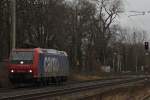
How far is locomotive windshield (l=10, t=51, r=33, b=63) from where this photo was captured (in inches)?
1567

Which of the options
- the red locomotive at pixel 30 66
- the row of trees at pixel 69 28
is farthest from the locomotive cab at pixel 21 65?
the row of trees at pixel 69 28

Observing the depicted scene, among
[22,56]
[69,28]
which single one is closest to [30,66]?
[22,56]

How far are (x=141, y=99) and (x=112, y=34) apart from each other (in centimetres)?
8556

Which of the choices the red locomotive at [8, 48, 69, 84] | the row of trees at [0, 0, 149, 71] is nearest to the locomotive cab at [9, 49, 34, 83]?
the red locomotive at [8, 48, 69, 84]

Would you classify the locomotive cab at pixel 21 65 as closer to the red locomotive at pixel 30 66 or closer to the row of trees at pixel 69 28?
the red locomotive at pixel 30 66

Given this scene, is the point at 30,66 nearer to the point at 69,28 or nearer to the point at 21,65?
the point at 21,65

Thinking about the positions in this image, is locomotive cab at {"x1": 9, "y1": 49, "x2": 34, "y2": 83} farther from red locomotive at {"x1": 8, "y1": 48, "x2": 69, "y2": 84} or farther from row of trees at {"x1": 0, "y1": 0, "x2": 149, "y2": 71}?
row of trees at {"x1": 0, "y1": 0, "x2": 149, "y2": 71}

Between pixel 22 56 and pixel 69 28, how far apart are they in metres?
38.0

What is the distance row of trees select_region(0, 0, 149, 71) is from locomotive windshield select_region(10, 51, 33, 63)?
18.5ft

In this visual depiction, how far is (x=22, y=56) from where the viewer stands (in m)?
40.1

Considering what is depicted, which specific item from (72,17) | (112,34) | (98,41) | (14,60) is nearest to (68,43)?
(72,17)

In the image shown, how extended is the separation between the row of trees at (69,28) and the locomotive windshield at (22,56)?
5652 millimetres

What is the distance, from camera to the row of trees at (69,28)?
55.0 m

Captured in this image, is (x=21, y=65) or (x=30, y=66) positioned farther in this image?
(x=21, y=65)
